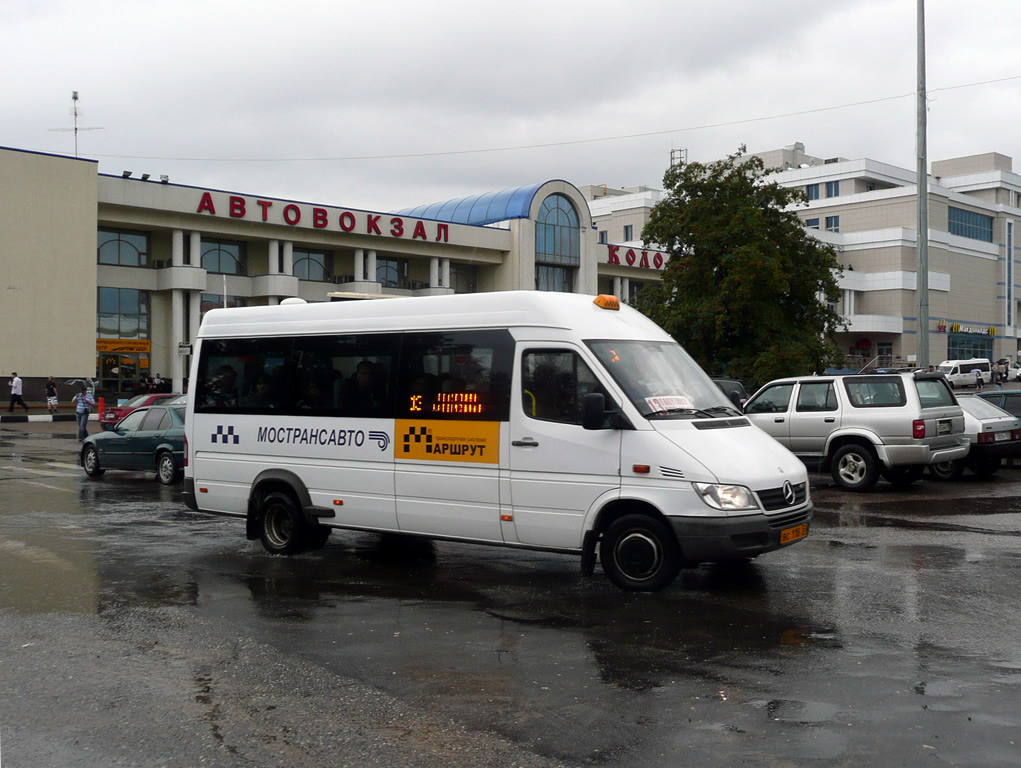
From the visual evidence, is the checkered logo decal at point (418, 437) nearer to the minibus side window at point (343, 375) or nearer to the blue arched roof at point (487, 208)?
the minibus side window at point (343, 375)

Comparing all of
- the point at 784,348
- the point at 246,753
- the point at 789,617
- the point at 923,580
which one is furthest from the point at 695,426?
the point at 784,348

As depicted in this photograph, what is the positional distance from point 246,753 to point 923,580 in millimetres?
6205

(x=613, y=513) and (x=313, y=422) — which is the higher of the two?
(x=313, y=422)

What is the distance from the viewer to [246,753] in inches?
185

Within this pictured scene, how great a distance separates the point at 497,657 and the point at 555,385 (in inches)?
110

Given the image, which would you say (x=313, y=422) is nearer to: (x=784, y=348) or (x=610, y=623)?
(x=610, y=623)

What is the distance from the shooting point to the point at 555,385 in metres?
8.51

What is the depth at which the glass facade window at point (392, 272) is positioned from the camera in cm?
5794

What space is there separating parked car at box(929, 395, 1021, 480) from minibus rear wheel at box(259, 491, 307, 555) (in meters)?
11.4

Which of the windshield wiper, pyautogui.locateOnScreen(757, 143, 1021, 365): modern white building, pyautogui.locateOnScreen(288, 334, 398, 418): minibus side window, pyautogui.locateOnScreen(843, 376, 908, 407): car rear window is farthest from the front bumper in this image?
pyautogui.locateOnScreen(757, 143, 1021, 365): modern white building

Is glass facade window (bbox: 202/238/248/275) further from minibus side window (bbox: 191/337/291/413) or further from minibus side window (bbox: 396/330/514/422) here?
minibus side window (bbox: 396/330/514/422)

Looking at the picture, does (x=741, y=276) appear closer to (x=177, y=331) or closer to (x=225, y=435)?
(x=225, y=435)

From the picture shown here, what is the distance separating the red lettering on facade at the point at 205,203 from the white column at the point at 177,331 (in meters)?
4.04

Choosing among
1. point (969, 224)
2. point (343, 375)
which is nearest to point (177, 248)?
point (343, 375)
